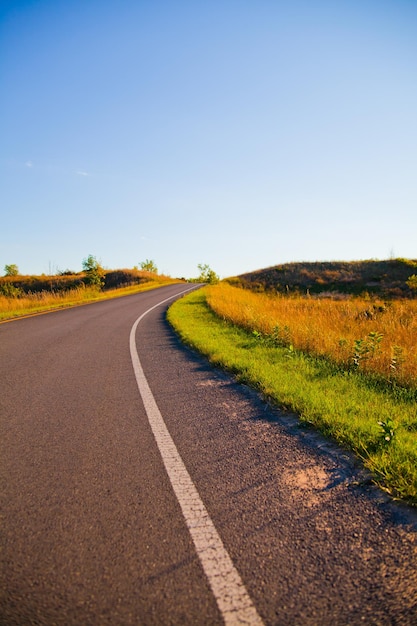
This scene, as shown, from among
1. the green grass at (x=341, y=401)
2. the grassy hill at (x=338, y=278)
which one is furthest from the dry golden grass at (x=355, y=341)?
the grassy hill at (x=338, y=278)

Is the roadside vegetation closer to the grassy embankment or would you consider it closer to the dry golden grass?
the grassy embankment

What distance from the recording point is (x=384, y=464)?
2.98m

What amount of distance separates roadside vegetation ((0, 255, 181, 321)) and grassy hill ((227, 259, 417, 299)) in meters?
13.6

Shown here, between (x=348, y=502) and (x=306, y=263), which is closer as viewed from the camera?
(x=348, y=502)

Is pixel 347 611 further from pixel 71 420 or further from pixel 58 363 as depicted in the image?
pixel 58 363

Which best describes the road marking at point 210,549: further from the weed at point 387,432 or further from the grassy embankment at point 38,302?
Result: the grassy embankment at point 38,302

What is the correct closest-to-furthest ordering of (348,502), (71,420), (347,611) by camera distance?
(347,611), (348,502), (71,420)

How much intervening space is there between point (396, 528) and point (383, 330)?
27.7 ft

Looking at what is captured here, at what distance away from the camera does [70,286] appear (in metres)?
47.4

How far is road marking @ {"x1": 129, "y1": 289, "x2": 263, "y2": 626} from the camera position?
5.69 feet

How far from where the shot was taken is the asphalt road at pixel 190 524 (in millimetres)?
1787

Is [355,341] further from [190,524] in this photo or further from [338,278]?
[338,278]

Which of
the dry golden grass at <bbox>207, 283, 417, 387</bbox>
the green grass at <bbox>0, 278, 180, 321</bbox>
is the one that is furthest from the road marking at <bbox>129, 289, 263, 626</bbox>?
the green grass at <bbox>0, 278, 180, 321</bbox>

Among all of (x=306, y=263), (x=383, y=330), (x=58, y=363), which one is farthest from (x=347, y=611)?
(x=306, y=263)
